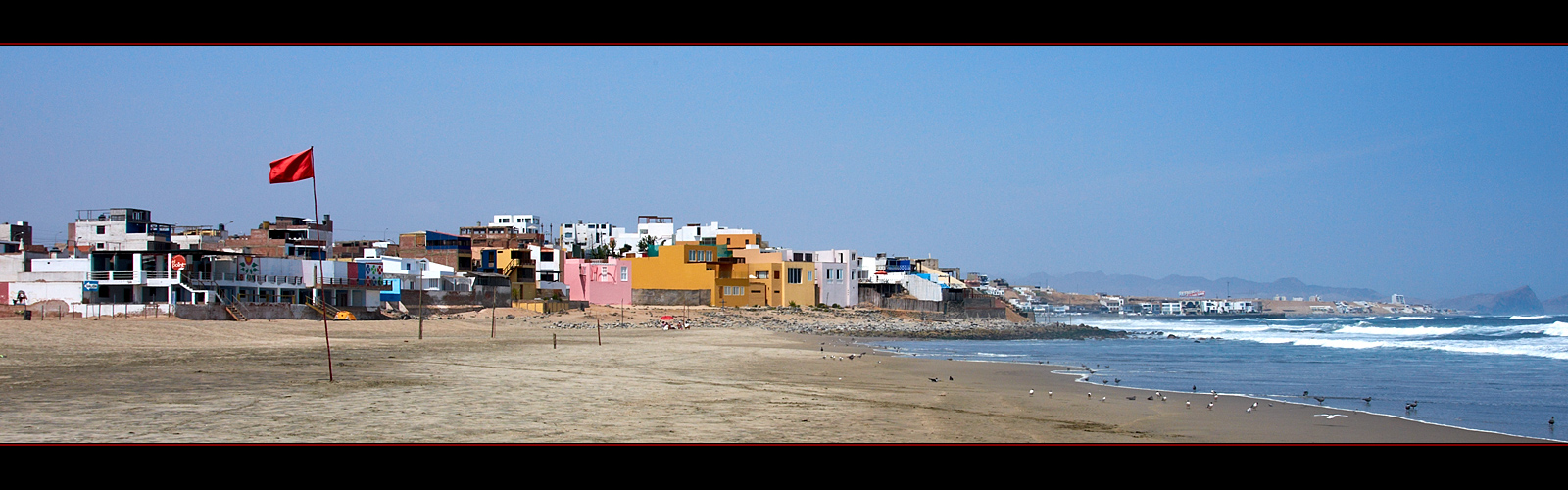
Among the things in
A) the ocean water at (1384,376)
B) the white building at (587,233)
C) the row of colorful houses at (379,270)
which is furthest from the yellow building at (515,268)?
the white building at (587,233)

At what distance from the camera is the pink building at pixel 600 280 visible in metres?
67.3

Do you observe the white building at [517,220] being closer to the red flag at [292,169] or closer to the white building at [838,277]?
the white building at [838,277]

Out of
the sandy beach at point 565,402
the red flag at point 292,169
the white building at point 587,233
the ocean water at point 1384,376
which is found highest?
the white building at point 587,233

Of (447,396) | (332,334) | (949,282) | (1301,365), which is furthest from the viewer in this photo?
(949,282)

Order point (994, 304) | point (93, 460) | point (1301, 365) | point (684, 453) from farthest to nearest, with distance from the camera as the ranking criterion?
point (994, 304)
point (1301, 365)
point (684, 453)
point (93, 460)

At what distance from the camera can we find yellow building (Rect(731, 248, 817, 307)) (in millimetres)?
68312

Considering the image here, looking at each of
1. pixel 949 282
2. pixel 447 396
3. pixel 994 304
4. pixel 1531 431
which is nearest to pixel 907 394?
pixel 447 396

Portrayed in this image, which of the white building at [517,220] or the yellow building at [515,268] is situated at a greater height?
the white building at [517,220]

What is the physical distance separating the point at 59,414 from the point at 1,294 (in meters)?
41.4

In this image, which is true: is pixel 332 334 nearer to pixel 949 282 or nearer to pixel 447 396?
pixel 447 396

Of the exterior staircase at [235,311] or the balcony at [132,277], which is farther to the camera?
the balcony at [132,277]

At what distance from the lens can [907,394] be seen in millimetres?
15352

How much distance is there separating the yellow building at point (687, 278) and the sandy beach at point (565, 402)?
41069 mm
